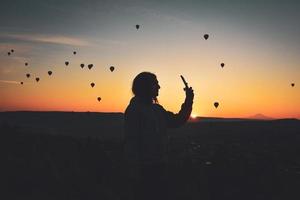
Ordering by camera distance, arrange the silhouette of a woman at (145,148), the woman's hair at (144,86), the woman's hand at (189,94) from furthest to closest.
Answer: the woman's hand at (189,94), the woman's hair at (144,86), the silhouette of a woman at (145,148)

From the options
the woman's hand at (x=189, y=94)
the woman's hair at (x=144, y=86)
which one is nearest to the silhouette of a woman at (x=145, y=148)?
the woman's hair at (x=144, y=86)

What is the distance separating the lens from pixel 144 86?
7.00m

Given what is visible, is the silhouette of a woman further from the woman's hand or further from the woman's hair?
the woman's hand

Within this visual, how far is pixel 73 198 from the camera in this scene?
1216 centimetres

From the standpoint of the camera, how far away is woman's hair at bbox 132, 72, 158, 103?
22.9 ft

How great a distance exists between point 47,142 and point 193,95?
1598 centimetres

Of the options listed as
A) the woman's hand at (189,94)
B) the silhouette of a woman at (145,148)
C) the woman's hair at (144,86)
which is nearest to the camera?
the silhouette of a woman at (145,148)

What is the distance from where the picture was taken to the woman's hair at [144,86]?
698cm

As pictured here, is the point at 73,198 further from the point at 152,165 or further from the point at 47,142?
the point at 47,142

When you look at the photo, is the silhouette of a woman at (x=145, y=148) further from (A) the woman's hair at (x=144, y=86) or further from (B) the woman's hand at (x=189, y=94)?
(B) the woman's hand at (x=189, y=94)

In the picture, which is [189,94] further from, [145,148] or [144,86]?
[145,148]

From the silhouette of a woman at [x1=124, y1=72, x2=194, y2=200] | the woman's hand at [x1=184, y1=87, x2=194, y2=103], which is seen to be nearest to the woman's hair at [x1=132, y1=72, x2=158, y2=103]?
the silhouette of a woman at [x1=124, y1=72, x2=194, y2=200]

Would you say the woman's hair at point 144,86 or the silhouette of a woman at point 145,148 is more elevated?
the woman's hair at point 144,86

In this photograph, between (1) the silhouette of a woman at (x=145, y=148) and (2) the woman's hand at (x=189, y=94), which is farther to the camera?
(2) the woman's hand at (x=189, y=94)
